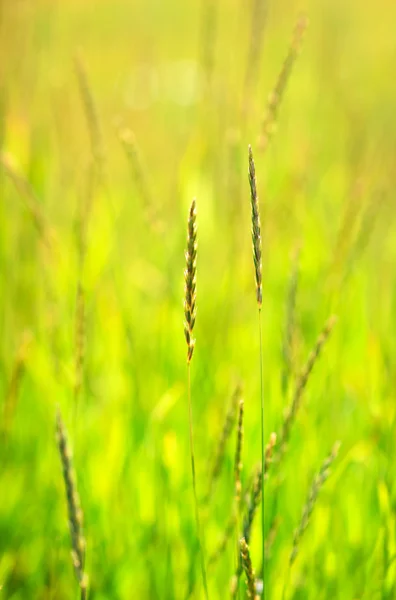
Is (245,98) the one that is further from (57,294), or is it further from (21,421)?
(21,421)

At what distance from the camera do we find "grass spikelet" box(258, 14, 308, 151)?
1146mm

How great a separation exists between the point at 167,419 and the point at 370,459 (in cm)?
51

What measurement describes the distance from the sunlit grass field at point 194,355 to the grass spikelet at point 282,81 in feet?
0.05

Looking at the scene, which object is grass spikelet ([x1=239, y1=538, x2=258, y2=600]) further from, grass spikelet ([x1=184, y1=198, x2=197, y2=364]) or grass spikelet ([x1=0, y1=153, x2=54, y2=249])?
grass spikelet ([x1=0, y1=153, x2=54, y2=249])

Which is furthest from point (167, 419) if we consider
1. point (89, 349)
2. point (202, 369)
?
point (89, 349)

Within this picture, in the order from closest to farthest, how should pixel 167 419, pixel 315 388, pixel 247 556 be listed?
pixel 247 556
pixel 315 388
pixel 167 419

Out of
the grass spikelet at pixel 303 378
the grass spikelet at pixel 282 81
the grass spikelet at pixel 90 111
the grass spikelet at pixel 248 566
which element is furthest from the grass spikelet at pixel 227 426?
the grass spikelet at pixel 90 111

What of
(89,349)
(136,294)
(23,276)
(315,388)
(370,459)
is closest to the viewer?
(370,459)

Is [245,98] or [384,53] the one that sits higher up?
[384,53]

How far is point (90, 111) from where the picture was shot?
135cm

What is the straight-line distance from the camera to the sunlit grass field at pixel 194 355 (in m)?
1.29

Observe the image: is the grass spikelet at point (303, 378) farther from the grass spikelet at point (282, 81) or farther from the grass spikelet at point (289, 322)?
the grass spikelet at point (282, 81)

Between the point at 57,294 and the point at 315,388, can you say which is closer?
the point at 315,388

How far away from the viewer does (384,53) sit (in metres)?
7.48
